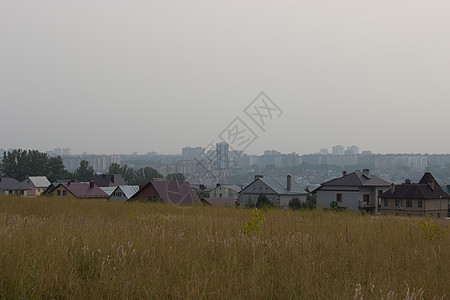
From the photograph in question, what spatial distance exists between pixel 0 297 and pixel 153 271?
1.53 metres

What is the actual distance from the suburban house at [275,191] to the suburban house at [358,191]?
16851 millimetres

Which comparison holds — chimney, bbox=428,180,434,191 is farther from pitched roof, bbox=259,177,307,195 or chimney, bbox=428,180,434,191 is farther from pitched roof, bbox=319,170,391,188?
pitched roof, bbox=259,177,307,195

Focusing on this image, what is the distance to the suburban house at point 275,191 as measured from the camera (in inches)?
2926

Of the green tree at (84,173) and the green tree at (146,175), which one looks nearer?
the green tree at (84,173)

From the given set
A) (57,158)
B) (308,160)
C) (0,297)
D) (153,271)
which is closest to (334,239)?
(153,271)

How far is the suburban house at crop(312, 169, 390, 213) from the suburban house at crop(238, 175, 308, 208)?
663 inches

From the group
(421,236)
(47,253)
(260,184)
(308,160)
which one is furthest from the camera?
(308,160)

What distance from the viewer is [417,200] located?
49781 mm

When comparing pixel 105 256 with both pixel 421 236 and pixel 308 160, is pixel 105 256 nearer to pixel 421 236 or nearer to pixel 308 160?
pixel 421 236

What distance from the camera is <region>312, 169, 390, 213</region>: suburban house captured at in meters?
55.3

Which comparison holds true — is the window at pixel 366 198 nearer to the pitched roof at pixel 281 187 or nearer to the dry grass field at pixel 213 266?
the pitched roof at pixel 281 187

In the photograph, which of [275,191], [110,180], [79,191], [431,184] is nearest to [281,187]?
[275,191]

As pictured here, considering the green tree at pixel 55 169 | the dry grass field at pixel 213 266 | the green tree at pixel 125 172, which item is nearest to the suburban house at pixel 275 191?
the dry grass field at pixel 213 266

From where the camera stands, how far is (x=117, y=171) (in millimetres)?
139750
